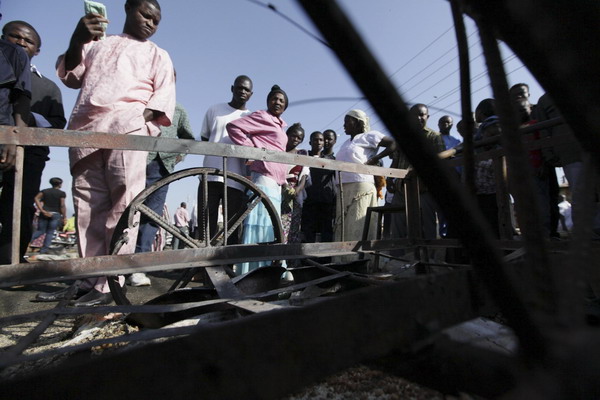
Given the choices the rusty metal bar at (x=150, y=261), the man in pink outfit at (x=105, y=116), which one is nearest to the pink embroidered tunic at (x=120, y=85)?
the man in pink outfit at (x=105, y=116)

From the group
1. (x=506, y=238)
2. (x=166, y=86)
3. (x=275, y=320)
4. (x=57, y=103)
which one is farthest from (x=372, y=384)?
(x=57, y=103)

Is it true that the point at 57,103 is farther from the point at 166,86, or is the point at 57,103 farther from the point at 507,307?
the point at 507,307

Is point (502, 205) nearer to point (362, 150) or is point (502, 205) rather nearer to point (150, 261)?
point (362, 150)

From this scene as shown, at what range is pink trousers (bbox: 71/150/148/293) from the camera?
1.96 metres

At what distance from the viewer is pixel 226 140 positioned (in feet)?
9.56

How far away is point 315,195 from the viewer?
3992 mm

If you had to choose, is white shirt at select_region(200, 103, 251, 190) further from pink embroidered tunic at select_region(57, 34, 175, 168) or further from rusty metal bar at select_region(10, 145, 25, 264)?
rusty metal bar at select_region(10, 145, 25, 264)

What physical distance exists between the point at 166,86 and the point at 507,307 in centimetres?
229

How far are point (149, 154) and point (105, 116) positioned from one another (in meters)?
0.91

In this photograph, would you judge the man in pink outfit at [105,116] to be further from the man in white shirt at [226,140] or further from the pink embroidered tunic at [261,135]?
the pink embroidered tunic at [261,135]

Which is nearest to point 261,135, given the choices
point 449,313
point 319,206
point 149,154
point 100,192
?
point 149,154

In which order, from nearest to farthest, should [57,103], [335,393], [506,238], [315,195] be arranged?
1. [335,393]
2. [506,238]
3. [57,103]
4. [315,195]

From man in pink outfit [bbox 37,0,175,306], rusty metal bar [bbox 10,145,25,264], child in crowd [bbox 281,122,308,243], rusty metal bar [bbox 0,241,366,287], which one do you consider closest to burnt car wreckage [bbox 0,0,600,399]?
rusty metal bar [bbox 0,241,366,287]

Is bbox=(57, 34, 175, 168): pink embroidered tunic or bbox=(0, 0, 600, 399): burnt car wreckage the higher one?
bbox=(57, 34, 175, 168): pink embroidered tunic
